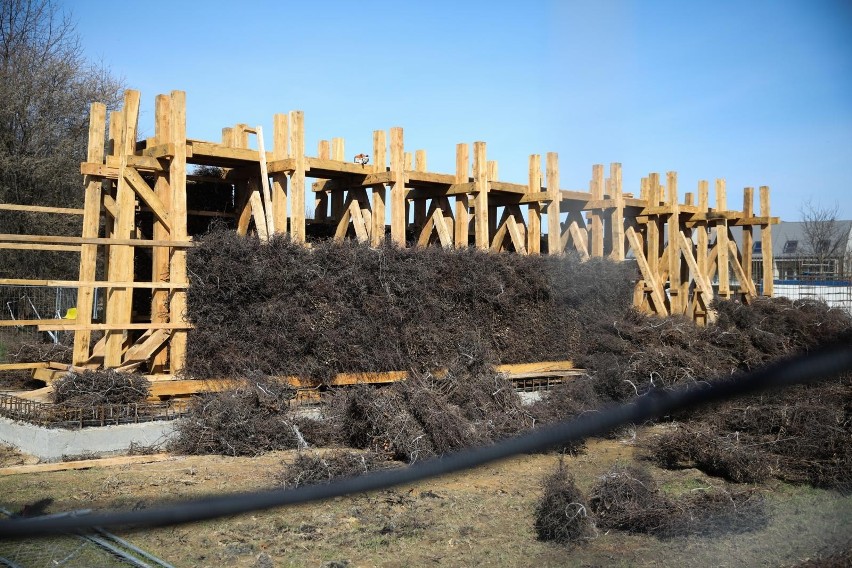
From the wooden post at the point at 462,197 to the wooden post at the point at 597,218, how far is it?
2579 millimetres

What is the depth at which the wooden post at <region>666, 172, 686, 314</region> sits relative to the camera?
17.9 metres

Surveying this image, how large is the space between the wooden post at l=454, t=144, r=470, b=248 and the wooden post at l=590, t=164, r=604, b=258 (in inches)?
102

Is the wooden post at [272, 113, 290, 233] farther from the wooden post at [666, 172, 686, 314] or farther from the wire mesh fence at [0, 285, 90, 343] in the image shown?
the wooden post at [666, 172, 686, 314]

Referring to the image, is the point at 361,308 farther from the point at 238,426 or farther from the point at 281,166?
the point at 238,426

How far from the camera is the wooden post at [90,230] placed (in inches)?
407

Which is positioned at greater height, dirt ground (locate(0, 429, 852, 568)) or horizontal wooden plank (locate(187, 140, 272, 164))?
horizontal wooden plank (locate(187, 140, 272, 164))

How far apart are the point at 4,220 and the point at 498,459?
67.6 ft

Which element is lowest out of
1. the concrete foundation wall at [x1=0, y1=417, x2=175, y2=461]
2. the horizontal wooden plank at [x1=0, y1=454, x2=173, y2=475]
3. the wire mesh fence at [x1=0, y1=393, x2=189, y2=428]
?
the horizontal wooden plank at [x1=0, y1=454, x2=173, y2=475]

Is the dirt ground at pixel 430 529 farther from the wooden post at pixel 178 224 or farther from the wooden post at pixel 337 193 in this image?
the wooden post at pixel 337 193

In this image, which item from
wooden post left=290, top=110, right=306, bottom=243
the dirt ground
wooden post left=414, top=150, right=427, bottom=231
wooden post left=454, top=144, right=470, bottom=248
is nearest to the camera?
the dirt ground

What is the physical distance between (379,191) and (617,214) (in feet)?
16.3

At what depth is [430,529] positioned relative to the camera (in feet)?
20.0

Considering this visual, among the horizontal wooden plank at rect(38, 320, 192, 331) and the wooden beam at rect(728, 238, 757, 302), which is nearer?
the horizontal wooden plank at rect(38, 320, 192, 331)

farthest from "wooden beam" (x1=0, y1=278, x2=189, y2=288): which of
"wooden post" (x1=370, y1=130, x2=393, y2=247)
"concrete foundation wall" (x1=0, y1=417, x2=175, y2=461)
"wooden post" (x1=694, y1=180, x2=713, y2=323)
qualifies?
"wooden post" (x1=694, y1=180, x2=713, y2=323)
